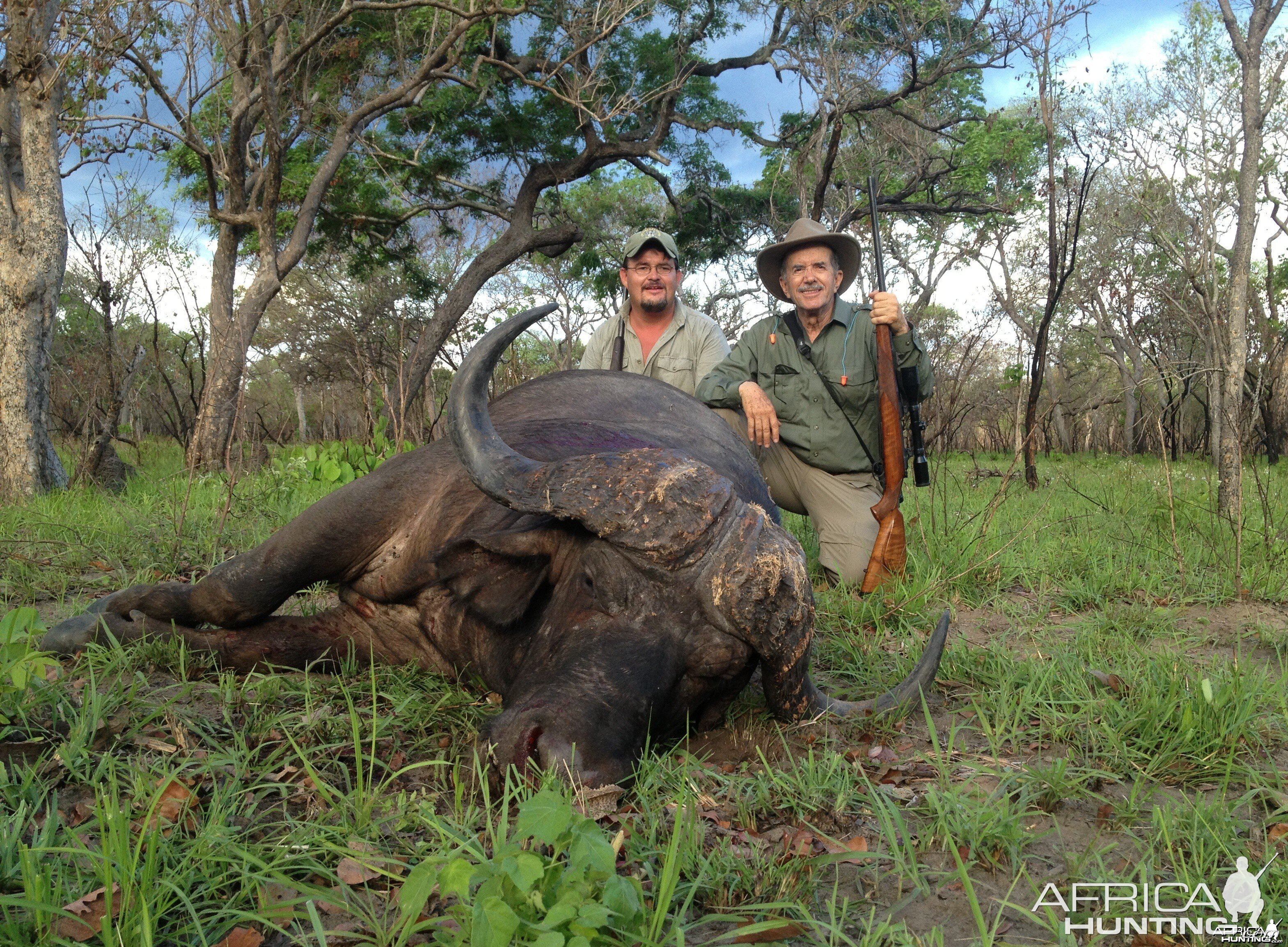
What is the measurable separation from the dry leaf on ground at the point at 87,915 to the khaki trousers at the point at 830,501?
3.84 m

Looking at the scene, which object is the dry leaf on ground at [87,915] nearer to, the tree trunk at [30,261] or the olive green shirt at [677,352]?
the olive green shirt at [677,352]

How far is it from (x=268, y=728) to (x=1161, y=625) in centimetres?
384

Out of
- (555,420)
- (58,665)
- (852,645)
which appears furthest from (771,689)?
(58,665)

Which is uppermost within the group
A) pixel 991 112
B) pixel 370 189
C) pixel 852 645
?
pixel 991 112

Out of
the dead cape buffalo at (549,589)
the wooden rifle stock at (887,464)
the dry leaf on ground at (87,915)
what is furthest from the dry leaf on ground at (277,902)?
the wooden rifle stock at (887,464)

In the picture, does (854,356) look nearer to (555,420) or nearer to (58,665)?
(555,420)

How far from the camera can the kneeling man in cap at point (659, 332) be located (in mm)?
6250

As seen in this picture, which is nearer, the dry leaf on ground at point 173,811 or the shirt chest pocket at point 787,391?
the dry leaf on ground at point 173,811

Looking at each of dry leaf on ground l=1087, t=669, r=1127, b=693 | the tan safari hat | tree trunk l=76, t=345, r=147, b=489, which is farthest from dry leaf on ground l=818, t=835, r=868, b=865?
tree trunk l=76, t=345, r=147, b=489

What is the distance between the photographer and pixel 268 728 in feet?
8.59

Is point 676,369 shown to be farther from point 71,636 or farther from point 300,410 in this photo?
point 300,410

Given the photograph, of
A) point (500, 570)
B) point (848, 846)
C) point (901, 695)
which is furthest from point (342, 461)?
point (848, 846)

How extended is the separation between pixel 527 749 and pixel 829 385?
12.6 feet

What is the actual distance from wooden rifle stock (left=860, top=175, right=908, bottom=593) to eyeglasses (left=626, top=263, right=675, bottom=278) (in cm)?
155
